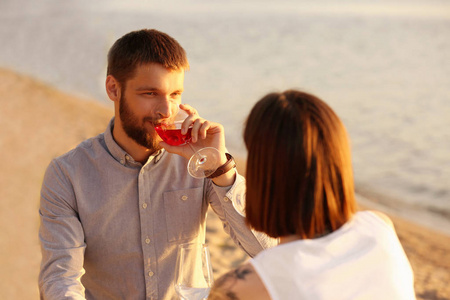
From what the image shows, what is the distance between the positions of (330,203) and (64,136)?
33.3ft

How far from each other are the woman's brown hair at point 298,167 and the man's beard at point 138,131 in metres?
1.12

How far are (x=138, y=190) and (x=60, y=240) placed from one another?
1.57ft

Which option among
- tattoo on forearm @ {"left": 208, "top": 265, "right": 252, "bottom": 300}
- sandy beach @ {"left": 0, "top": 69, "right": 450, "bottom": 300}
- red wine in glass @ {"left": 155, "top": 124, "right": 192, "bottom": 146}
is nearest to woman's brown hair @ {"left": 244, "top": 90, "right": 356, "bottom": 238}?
tattoo on forearm @ {"left": 208, "top": 265, "right": 252, "bottom": 300}

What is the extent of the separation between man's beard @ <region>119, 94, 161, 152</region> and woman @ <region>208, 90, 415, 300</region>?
1099mm

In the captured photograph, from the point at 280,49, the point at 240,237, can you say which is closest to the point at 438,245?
the point at 240,237

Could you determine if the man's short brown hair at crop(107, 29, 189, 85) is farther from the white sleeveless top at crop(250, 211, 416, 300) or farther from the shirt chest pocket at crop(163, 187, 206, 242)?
the white sleeveless top at crop(250, 211, 416, 300)

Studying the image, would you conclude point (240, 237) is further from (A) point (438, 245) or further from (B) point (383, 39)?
(B) point (383, 39)

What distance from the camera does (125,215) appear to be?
9.23 ft

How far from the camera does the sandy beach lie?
20.0 ft

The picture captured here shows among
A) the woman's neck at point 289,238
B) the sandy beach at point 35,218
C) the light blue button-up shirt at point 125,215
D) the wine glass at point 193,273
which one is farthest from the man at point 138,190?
the sandy beach at point 35,218

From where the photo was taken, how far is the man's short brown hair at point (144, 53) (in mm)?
2830

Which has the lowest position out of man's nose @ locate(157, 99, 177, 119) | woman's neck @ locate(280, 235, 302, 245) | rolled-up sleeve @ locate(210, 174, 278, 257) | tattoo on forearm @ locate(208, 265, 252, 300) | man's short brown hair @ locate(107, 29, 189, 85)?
rolled-up sleeve @ locate(210, 174, 278, 257)

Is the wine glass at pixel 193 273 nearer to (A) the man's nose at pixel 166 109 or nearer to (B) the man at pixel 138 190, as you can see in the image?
(B) the man at pixel 138 190

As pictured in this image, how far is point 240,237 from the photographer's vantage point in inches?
107
